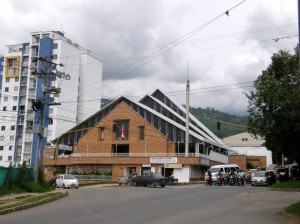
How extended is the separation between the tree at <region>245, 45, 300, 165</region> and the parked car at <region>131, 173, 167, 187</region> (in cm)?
976

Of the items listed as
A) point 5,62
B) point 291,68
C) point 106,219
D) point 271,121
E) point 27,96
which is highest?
point 5,62

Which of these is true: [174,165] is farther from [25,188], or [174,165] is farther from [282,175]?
[25,188]

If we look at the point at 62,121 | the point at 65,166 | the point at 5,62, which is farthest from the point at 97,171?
the point at 5,62

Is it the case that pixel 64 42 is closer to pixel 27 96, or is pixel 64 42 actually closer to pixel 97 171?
pixel 27 96

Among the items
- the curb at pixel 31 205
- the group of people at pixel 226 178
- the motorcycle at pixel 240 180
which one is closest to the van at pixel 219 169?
the group of people at pixel 226 178

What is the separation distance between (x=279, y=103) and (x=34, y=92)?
71.4 meters

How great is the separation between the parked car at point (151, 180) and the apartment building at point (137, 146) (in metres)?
17.7

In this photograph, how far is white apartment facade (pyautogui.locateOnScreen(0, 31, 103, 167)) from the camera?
90.2 meters

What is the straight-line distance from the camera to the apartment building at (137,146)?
6138cm

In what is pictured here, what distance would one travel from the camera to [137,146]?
6581cm

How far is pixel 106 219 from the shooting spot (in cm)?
1396

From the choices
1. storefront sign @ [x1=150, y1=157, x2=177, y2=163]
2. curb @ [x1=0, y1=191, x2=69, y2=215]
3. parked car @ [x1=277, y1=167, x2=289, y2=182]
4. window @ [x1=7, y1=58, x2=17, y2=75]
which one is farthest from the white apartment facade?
curb @ [x1=0, y1=191, x2=69, y2=215]

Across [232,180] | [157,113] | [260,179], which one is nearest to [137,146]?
[157,113]

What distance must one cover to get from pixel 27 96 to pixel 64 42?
47.2ft
